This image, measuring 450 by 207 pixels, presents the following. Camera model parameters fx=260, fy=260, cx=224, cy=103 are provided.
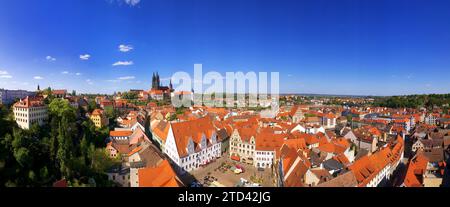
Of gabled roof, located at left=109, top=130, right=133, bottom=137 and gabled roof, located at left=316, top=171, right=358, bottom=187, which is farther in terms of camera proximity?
gabled roof, located at left=109, top=130, right=133, bottom=137

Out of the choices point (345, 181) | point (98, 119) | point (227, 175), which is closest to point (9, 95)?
point (98, 119)

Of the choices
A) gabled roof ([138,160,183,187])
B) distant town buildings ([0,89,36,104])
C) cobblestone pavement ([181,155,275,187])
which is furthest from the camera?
distant town buildings ([0,89,36,104])

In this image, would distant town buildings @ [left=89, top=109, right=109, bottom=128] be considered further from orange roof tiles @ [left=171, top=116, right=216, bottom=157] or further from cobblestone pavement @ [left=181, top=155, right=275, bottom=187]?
cobblestone pavement @ [left=181, top=155, right=275, bottom=187]

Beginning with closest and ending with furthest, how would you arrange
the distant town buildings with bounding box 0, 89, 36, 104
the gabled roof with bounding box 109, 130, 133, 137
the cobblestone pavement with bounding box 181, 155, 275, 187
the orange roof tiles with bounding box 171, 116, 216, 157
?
the cobblestone pavement with bounding box 181, 155, 275, 187, the orange roof tiles with bounding box 171, 116, 216, 157, the gabled roof with bounding box 109, 130, 133, 137, the distant town buildings with bounding box 0, 89, 36, 104

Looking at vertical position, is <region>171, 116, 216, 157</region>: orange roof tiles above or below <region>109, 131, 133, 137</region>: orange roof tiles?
above

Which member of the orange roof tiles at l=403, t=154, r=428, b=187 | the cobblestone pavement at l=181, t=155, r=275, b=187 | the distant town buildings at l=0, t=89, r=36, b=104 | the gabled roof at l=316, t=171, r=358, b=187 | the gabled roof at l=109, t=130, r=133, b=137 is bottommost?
the cobblestone pavement at l=181, t=155, r=275, b=187

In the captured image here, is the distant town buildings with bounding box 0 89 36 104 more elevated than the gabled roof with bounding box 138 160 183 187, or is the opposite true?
the distant town buildings with bounding box 0 89 36 104

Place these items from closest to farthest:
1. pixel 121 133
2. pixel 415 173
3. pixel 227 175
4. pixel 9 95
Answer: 1. pixel 415 173
2. pixel 227 175
3. pixel 121 133
4. pixel 9 95

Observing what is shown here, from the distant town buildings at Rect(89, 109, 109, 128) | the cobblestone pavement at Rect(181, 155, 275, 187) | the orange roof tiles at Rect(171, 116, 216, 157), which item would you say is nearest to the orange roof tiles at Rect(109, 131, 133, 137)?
the distant town buildings at Rect(89, 109, 109, 128)

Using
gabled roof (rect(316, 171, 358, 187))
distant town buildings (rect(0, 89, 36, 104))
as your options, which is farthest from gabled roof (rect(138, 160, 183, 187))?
A: distant town buildings (rect(0, 89, 36, 104))

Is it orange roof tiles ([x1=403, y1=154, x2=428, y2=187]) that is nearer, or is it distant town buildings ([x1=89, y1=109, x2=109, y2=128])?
orange roof tiles ([x1=403, y1=154, x2=428, y2=187])

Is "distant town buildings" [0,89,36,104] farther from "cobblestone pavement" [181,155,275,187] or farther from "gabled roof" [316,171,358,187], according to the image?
"gabled roof" [316,171,358,187]

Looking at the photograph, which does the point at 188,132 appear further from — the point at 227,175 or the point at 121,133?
the point at 121,133
